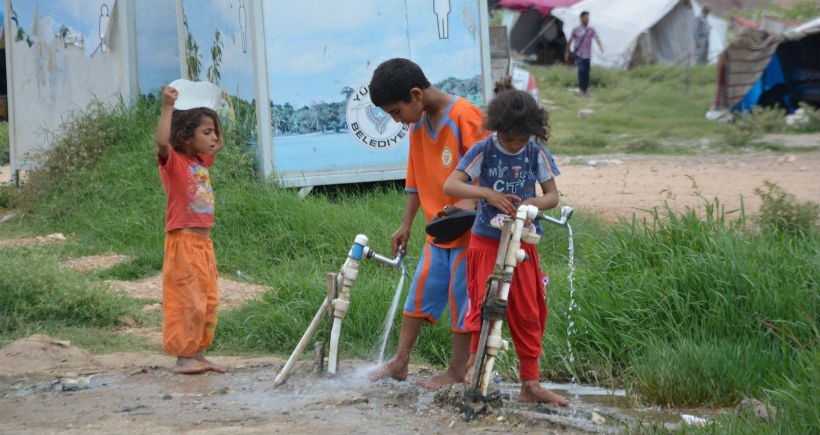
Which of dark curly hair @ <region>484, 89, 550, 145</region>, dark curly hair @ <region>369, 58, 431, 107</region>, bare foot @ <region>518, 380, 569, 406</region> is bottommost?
bare foot @ <region>518, 380, 569, 406</region>

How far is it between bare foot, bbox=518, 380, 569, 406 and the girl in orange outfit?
140cm

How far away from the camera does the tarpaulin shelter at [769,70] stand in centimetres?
1490

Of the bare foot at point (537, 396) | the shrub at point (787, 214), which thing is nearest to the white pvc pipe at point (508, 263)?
the bare foot at point (537, 396)

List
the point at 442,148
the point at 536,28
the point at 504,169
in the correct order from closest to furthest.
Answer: the point at 504,169, the point at 442,148, the point at 536,28

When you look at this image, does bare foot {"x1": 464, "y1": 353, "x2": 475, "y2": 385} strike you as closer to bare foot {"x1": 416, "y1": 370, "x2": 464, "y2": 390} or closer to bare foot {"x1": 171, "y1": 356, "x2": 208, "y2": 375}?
bare foot {"x1": 416, "y1": 370, "x2": 464, "y2": 390}

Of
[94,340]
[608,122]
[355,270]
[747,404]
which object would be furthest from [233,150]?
[608,122]

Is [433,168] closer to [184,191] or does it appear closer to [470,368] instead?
[470,368]

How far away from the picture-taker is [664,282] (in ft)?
15.4

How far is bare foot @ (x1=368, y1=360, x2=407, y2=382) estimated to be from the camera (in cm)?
426

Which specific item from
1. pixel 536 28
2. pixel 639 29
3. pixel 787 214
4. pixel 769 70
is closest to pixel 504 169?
pixel 787 214

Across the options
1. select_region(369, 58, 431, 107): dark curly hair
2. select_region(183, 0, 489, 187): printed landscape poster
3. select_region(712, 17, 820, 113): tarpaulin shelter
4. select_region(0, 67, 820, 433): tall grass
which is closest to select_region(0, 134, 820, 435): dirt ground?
select_region(0, 67, 820, 433): tall grass

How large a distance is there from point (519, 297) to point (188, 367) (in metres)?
1.59

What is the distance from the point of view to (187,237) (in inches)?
175

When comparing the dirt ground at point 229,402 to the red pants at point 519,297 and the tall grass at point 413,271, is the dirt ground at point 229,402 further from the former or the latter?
the tall grass at point 413,271
